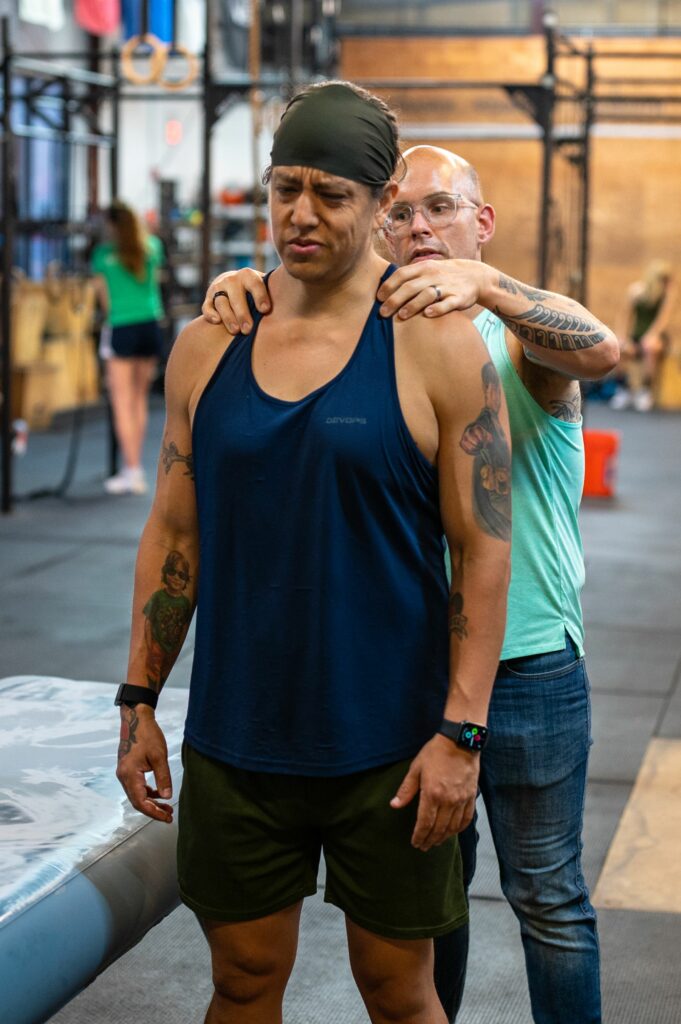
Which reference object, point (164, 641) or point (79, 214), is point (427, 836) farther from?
point (79, 214)

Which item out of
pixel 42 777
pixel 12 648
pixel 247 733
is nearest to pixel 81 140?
pixel 12 648

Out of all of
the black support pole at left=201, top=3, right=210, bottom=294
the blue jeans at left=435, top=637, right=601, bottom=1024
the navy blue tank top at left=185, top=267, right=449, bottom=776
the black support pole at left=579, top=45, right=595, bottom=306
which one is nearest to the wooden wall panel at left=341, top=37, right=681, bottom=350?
the black support pole at left=579, top=45, right=595, bottom=306

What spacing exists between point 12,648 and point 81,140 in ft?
15.8

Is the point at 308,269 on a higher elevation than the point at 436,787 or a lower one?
higher

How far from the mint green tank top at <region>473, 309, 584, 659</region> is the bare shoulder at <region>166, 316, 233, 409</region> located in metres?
0.41

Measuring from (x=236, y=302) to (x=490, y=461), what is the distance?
1.21ft

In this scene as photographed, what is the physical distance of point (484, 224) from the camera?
2152 mm

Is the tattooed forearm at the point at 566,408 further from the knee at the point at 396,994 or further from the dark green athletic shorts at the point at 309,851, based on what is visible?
the knee at the point at 396,994

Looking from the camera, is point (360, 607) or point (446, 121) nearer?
point (360, 607)

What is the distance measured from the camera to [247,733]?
5.62 ft

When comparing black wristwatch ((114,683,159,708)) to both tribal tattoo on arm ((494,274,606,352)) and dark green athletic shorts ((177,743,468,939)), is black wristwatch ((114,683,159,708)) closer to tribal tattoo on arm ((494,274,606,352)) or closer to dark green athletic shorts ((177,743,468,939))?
dark green athletic shorts ((177,743,468,939))

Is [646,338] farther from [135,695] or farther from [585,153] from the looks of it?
[135,695]

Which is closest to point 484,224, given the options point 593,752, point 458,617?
point 458,617

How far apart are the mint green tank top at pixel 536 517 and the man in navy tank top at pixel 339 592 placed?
0.23 meters
